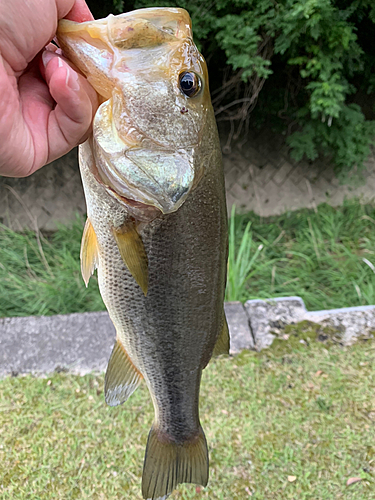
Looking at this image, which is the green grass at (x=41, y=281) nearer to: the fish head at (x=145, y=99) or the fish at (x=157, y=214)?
the fish at (x=157, y=214)

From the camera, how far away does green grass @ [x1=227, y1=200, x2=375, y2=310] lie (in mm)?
3412

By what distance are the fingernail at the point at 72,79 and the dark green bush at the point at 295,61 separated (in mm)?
2617

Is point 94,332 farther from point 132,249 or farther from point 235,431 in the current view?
point 132,249

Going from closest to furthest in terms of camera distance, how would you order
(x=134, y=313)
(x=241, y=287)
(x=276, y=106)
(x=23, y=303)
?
(x=134, y=313) → (x=241, y=287) → (x=23, y=303) → (x=276, y=106)

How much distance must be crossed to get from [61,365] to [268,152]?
3.67m

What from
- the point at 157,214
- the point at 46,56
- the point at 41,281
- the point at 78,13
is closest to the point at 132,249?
the point at 157,214

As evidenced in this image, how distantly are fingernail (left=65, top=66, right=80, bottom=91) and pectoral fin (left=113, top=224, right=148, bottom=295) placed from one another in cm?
38

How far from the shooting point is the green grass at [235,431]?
6.79 ft

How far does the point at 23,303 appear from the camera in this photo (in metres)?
3.54

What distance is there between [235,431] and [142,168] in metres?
1.87

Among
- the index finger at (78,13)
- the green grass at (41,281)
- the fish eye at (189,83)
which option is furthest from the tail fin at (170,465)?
the green grass at (41,281)

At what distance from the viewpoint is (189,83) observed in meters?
1.00

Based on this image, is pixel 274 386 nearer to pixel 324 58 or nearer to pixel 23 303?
pixel 23 303

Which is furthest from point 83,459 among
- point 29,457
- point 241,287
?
point 241,287
